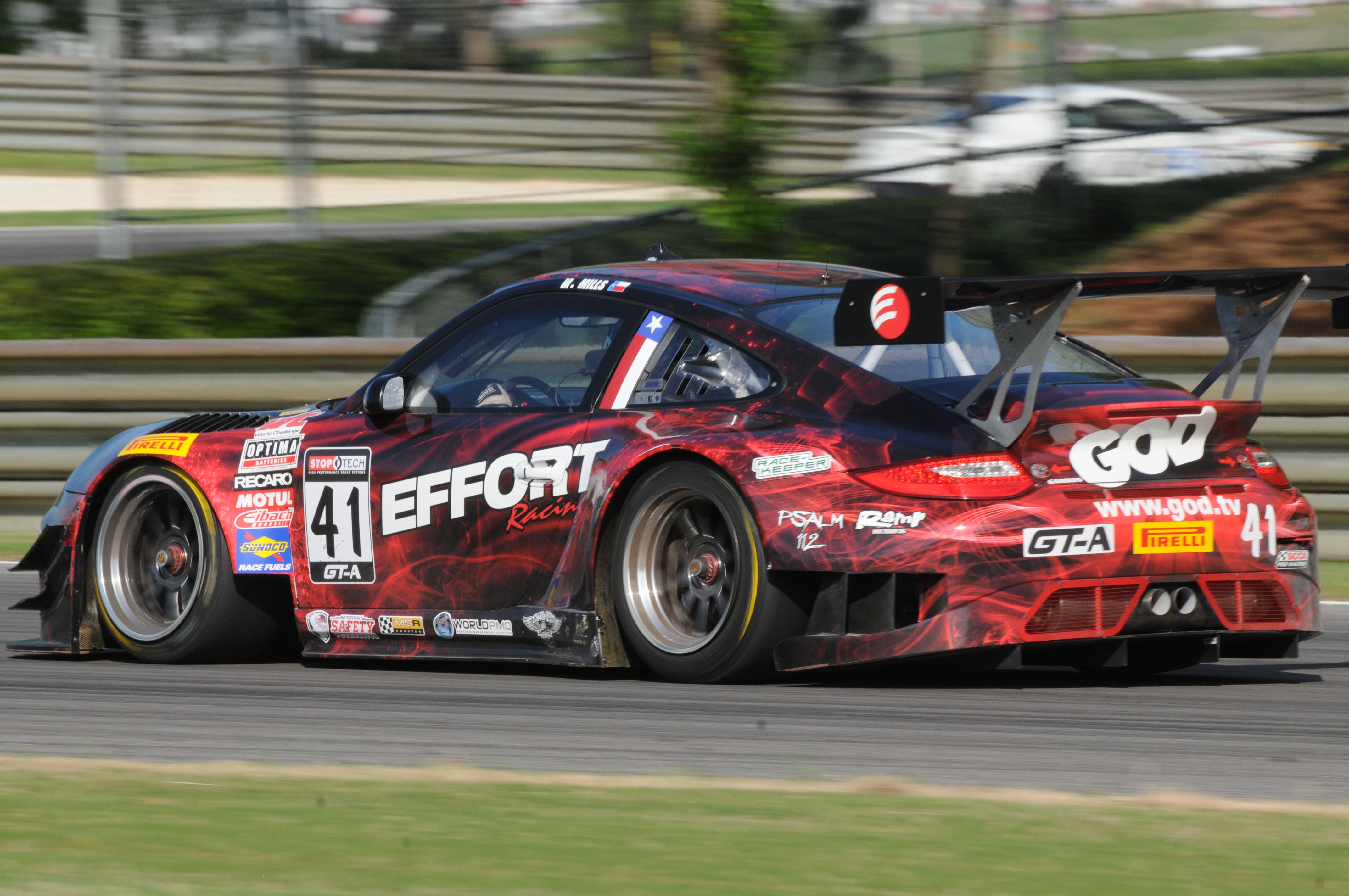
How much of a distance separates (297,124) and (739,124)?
3011 millimetres

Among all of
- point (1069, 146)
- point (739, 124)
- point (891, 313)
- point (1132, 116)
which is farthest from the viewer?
point (739, 124)

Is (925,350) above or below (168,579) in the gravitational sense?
above

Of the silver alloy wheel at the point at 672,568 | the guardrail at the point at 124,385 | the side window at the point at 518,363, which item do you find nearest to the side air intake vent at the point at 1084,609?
the silver alloy wheel at the point at 672,568

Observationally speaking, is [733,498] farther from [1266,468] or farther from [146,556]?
[146,556]

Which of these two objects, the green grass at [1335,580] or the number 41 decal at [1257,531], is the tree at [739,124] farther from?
the number 41 decal at [1257,531]

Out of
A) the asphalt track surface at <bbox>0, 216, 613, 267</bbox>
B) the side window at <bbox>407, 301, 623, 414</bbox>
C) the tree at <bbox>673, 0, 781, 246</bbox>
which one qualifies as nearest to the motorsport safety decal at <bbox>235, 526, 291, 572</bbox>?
the side window at <bbox>407, 301, 623, 414</bbox>

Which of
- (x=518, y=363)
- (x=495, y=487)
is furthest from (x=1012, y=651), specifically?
(x=518, y=363)

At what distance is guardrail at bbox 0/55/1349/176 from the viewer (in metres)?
13.2

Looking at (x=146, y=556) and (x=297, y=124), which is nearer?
(x=146, y=556)

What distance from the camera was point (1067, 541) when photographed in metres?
5.57

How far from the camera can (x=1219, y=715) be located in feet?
18.3

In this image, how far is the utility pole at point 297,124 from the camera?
43.0 ft

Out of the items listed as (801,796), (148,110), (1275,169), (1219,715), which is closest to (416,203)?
(148,110)

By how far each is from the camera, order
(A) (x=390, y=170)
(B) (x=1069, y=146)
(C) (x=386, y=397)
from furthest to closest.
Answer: (A) (x=390, y=170), (B) (x=1069, y=146), (C) (x=386, y=397)
